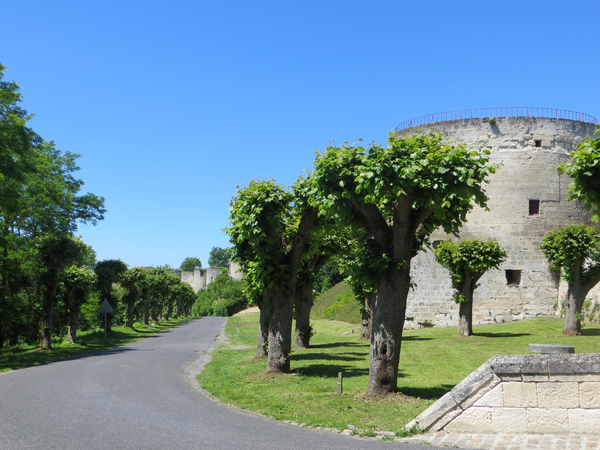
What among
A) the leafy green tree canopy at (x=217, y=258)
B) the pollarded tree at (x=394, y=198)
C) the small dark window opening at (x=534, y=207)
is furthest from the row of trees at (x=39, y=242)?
the leafy green tree canopy at (x=217, y=258)

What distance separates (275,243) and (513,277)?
2172cm

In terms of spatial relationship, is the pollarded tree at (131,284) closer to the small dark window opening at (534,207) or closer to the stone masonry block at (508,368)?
the small dark window opening at (534,207)

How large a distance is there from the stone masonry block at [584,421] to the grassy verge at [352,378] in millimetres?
2252

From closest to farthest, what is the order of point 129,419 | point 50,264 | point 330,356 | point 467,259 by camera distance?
point 129,419 < point 330,356 < point 50,264 < point 467,259

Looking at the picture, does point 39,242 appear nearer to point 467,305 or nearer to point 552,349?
point 467,305

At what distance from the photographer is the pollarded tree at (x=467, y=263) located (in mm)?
22906

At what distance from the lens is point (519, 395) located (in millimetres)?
6863

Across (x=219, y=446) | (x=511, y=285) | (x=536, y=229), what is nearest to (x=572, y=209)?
(x=536, y=229)

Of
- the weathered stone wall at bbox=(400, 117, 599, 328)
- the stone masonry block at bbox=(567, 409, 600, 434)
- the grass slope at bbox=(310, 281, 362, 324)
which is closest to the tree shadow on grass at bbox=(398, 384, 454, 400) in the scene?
the stone masonry block at bbox=(567, 409, 600, 434)

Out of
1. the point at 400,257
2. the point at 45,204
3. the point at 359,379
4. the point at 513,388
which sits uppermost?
the point at 45,204

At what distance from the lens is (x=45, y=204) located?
27828mm

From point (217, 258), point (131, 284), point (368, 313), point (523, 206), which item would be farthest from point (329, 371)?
point (217, 258)

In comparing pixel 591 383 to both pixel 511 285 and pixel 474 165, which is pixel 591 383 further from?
pixel 511 285

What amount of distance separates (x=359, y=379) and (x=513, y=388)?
5760 mm
